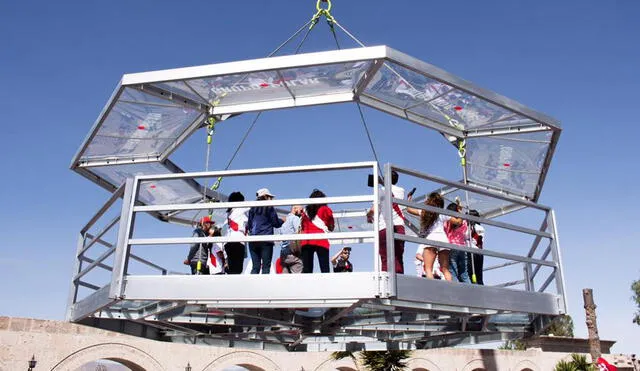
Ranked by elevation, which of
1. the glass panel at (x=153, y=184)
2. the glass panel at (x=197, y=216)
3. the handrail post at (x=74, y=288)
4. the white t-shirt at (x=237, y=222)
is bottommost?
the handrail post at (x=74, y=288)

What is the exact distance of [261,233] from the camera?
7.46 m

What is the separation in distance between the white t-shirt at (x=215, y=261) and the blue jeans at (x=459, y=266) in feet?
12.4

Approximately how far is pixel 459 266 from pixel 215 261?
13.4 feet

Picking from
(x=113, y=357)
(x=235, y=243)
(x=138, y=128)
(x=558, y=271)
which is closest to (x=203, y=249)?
(x=235, y=243)

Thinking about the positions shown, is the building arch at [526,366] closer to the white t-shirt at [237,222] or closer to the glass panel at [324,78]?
the white t-shirt at [237,222]

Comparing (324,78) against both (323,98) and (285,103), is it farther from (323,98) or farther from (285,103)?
(285,103)

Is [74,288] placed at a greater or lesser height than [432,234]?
lesser

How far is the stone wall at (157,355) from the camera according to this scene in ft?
68.4

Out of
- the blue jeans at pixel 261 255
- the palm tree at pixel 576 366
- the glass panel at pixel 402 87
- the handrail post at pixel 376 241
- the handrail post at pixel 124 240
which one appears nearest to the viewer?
the handrail post at pixel 376 241

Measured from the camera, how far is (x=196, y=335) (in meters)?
9.45

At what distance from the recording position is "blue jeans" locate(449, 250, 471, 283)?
8.21 meters

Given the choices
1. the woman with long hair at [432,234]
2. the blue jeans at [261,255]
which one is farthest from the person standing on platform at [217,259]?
the woman with long hair at [432,234]

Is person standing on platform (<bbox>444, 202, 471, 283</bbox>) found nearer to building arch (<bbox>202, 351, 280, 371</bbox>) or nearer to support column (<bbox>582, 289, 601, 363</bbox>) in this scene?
support column (<bbox>582, 289, 601, 363</bbox>)

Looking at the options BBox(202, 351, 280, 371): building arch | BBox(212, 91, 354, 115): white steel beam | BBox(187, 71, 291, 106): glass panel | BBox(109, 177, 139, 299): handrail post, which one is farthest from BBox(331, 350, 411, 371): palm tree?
BBox(109, 177, 139, 299): handrail post
